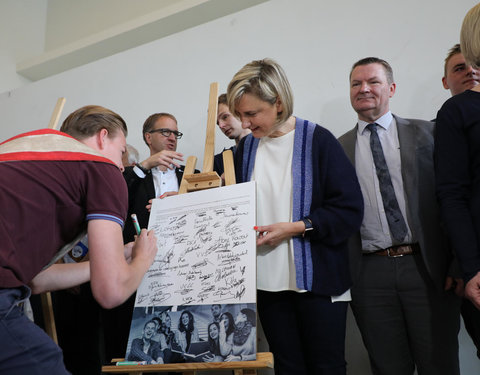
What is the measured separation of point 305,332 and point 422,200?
30.0 inches

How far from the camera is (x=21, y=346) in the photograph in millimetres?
778

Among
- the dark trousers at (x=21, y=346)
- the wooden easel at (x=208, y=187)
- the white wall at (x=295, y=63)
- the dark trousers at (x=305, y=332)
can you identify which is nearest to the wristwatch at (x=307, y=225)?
the dark trousers at (x=305, y=332)

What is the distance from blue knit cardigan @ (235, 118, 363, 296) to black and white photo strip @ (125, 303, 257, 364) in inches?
9.0

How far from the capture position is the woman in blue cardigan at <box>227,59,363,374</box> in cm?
134

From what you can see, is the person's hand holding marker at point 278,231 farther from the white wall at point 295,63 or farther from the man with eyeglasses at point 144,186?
the white wall at point 295,63

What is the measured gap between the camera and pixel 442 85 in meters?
2.30

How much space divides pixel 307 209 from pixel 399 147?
0.65m

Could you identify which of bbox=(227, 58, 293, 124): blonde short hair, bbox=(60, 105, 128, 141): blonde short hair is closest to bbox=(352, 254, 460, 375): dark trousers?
bbox=(227, 58, 293, 124): blonde short hair

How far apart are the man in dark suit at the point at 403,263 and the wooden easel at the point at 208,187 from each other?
0.63 metres

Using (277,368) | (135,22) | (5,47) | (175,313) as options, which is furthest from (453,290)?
(5,47)

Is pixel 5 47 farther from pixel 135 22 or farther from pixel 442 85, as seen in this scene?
pixel 442 85

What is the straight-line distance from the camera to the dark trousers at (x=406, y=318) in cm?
155

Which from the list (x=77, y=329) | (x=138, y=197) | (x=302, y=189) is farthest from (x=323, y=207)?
(x=77, y=329)

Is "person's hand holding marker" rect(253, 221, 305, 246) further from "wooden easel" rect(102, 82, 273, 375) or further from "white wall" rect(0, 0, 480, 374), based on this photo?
"white wall" rect(0, 0, 480, 374)
